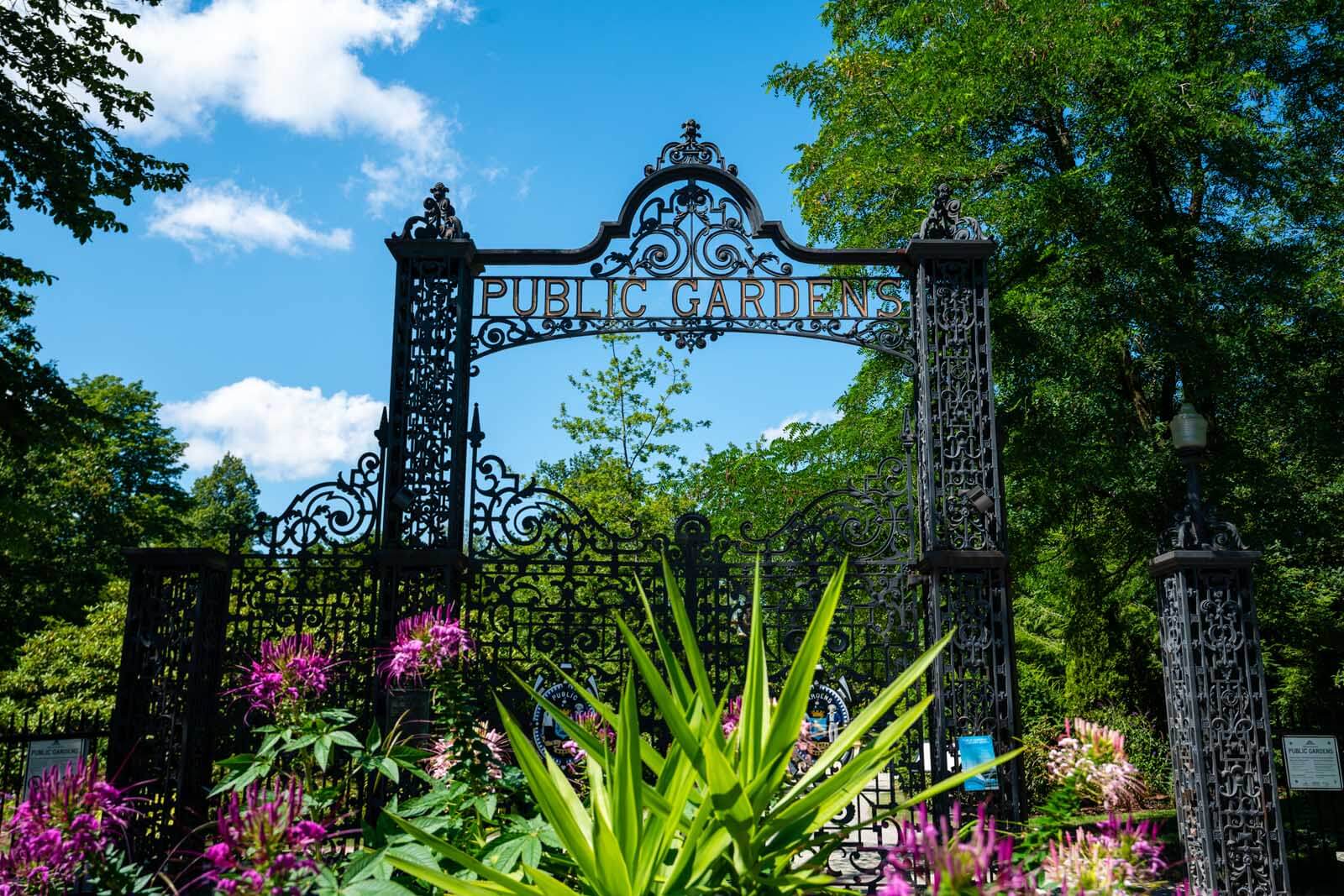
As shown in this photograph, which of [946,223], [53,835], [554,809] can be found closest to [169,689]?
[53,835]

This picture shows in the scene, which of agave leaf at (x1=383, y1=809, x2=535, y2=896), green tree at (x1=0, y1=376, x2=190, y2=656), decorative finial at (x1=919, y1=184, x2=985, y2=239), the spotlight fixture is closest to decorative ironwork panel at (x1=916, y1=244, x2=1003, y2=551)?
the spotlight fixture

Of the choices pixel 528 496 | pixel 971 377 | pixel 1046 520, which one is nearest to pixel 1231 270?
pixel 1046 520

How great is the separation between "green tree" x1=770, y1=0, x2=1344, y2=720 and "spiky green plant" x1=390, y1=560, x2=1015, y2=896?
8014mm

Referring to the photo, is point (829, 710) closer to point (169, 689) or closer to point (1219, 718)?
point (1219, 718)

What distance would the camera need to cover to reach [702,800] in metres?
3.41

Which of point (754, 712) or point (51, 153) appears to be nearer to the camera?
point (754, 712)

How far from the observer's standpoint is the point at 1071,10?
40.3 ft

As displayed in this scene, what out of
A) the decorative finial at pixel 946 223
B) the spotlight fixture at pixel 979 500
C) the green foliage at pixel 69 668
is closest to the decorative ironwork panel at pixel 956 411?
the spotlight fixture at pixel 979 500

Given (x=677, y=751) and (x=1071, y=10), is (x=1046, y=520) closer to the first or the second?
(x=1071, y=10)

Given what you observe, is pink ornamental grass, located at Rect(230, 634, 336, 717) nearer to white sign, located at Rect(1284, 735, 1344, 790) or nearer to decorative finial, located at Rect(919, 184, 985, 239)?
decorative finial, located at Rect(919, 184, 985, 239)

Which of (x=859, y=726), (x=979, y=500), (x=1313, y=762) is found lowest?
(x=1313, y=762)

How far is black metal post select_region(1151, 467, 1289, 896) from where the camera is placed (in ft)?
22.2

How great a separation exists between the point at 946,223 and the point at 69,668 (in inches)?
585

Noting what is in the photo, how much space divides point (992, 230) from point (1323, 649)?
25.7 feet
